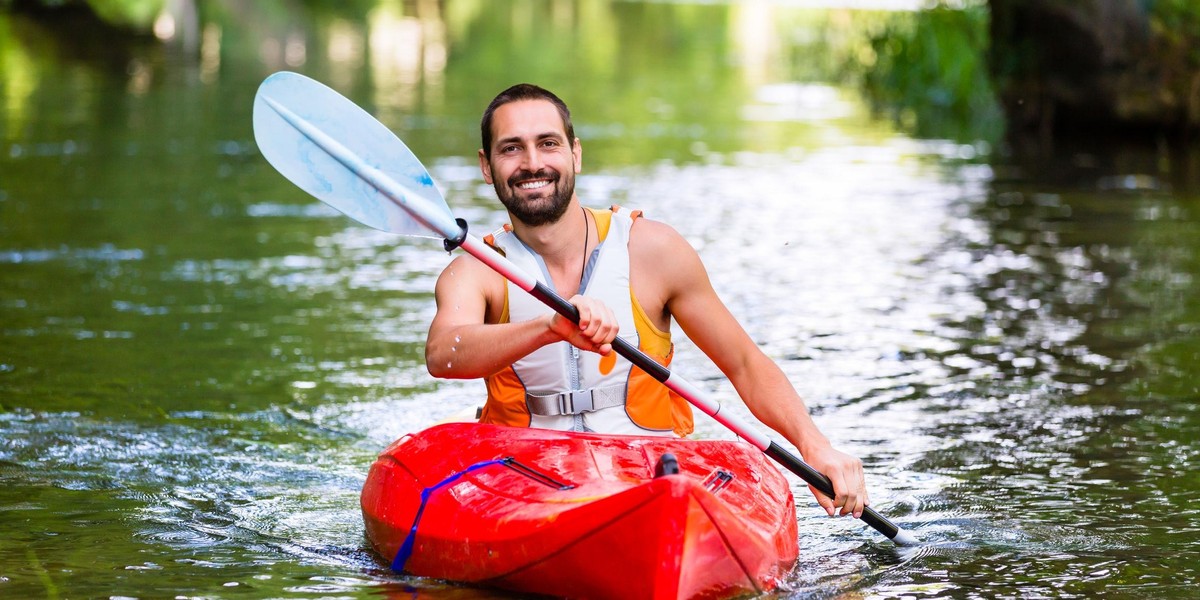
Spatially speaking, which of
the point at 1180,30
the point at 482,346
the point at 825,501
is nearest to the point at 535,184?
the point at 482,346

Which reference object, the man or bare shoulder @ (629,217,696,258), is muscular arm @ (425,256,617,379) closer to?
the man

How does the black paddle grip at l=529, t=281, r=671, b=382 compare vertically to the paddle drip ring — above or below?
below

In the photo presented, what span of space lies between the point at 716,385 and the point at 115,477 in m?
2.49

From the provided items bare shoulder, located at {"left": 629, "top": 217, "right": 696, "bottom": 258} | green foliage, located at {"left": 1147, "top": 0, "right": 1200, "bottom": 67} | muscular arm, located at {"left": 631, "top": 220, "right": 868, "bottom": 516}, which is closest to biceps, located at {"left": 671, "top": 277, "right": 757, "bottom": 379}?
muscular arm, located at {"left": 631, "top": 220, "right": 868, "bottom": 516}

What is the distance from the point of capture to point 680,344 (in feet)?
23.6

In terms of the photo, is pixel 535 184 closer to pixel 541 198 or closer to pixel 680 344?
pixel 541 198

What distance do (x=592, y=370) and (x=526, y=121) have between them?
0.67 metres

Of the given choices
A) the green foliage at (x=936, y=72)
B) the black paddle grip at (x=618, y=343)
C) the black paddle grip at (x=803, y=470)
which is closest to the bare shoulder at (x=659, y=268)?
the black paddle grip at (x=618, y=343)

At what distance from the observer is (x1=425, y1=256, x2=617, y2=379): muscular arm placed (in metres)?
3.57

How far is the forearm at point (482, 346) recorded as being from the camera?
363 centimetres

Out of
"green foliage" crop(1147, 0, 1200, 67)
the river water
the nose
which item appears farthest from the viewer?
"green foliage" crop(1147, 0, 1200, 67)

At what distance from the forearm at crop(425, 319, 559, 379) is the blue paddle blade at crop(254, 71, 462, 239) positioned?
A: 335mm

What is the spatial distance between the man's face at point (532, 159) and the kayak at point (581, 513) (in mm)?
570

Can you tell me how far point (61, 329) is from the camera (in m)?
6.97
